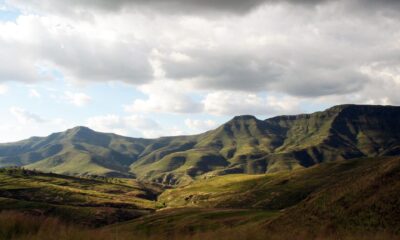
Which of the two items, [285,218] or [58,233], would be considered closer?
[58,233]

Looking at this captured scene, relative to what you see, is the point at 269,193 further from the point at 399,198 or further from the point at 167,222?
the point at 399,198

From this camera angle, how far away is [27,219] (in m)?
15.1

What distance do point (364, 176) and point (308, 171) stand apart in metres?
141

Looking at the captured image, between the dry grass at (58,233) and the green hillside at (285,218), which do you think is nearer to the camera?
the dry grass at (58,233)

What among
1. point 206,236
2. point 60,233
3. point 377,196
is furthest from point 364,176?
point 60,233

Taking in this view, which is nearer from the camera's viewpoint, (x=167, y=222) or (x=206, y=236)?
(x=206, y=236)

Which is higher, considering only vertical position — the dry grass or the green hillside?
the dry grass

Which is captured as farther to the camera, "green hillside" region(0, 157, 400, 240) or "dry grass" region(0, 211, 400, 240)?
"green hillside" region(0, 157, 400, 240)

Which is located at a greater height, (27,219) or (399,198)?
(27,219)

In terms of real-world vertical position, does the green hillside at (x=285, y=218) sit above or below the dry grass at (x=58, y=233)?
below

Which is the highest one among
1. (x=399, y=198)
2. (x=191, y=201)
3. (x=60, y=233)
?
(x=60, y=233)

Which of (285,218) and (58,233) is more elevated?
(58,233)

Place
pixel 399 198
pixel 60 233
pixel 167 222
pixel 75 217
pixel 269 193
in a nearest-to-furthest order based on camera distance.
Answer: pixel 60 233, pixel 399 198, pixel 167 222, pixel 75 217, pixel 269 193

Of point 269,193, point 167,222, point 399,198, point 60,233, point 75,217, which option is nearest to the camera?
point 60,233
